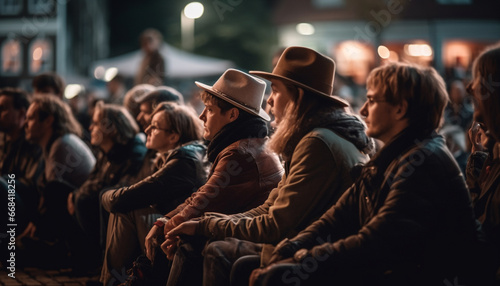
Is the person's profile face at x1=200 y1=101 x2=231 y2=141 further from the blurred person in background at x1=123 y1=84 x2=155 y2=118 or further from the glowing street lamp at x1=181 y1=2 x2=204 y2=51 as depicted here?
A: the glowing street lamp at x1=181 y1=2 x2=204 y2=51

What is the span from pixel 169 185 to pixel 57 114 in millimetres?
2681

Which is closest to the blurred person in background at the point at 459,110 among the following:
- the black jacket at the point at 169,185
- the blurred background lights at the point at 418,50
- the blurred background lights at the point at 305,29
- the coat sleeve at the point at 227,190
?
the black jacket at the point at 169,185

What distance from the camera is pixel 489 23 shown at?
42.1m

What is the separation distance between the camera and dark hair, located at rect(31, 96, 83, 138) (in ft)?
24.3

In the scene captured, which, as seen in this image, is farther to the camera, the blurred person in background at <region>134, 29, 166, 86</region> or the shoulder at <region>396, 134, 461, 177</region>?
the blurred person in background at <region>134, 29, 166, 86</region>

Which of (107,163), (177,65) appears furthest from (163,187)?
(177,65)

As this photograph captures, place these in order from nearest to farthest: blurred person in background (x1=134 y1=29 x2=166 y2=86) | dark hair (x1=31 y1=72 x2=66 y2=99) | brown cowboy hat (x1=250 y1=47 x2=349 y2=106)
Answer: brown cowboy hat (x1=250 y1=47 x2=349 y2=106)
dark hair (x1=31 y1=72 x2=66 y2=99)
blurred person in background (x1=134 y1=29 x2=166 y2=86)

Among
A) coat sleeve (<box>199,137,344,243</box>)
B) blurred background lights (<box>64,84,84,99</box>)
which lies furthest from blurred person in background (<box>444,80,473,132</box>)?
blurred background lights (<box>64,84,84,99</box>)

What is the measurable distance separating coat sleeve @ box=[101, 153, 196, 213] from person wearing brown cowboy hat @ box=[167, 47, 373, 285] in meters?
1.06

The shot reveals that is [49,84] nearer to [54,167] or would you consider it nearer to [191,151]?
[54,167]

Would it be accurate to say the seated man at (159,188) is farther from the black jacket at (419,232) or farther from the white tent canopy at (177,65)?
the white tent canopy at (177,65)

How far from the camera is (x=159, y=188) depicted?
17.6 feet

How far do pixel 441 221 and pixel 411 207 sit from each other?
167mm

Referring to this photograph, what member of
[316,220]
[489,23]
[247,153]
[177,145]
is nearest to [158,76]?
[177,145]
